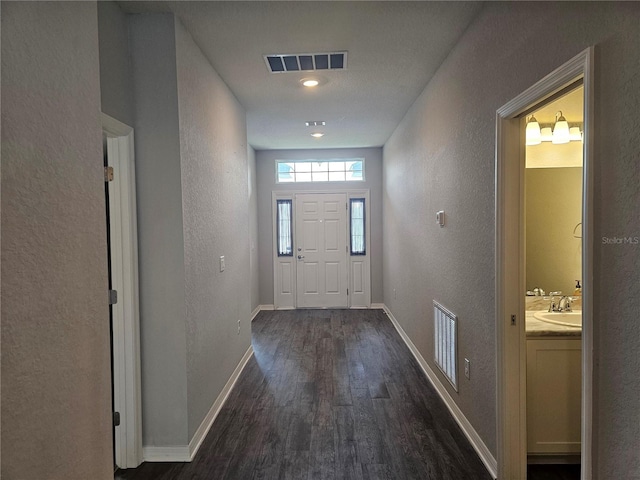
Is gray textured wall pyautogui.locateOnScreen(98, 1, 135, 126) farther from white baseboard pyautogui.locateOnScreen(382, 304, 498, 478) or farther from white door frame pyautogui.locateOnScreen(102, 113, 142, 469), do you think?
white baseboard pyautogui.locateOnScreen(382, 304, 498, 478)

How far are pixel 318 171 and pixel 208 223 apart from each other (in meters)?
3.96

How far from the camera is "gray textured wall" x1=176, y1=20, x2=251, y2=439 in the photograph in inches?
92.7

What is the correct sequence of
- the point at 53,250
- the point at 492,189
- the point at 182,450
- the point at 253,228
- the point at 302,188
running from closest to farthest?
1. the point at 53,250
2. the point at 492,189
3. the point at 182,450
4. the point at 253,228
5. the point at 302,188

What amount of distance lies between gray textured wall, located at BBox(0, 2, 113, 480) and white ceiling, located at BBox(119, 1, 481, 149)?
1147 mm

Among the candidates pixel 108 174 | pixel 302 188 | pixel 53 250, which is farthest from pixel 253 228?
pixel 53 250

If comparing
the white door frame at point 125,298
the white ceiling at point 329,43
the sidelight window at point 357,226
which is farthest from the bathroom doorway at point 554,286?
the sidelight window at point 357,226

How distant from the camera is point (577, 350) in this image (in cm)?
213

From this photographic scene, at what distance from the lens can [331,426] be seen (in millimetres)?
2688

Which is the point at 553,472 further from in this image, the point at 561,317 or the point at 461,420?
the point at 561,317

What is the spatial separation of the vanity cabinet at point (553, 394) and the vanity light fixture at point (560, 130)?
1.27 meters

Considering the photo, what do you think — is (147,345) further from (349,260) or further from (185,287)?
(349,260)

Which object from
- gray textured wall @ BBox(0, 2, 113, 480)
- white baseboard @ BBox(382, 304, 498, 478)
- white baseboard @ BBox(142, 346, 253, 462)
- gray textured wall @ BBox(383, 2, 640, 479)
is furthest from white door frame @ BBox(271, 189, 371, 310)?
gray textured wall @ BBox(0, 2, 113, 480)

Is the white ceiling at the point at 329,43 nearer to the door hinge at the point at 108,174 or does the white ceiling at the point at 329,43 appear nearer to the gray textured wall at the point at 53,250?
the door hinge at the point at 108,174

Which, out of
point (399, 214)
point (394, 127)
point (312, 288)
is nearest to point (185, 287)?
point (399, 214)
